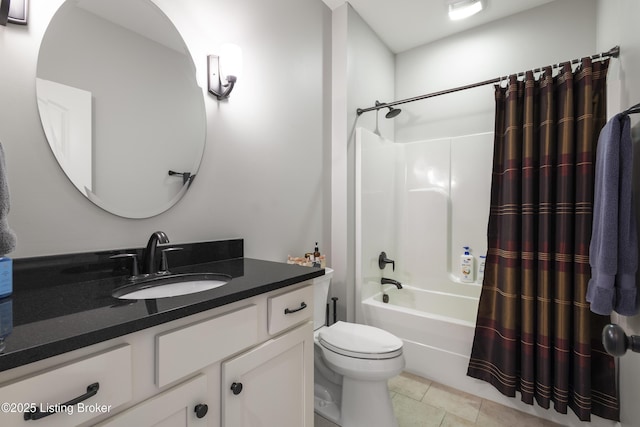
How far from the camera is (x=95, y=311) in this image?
2.26ft

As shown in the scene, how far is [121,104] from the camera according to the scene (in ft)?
3.74

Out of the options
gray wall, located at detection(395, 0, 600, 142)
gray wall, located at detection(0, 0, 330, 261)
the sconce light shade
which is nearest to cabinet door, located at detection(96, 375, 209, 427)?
gray wall, located at detection(0, 0, 330, 261)

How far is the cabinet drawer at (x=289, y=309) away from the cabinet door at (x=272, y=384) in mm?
38

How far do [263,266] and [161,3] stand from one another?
1198 mm

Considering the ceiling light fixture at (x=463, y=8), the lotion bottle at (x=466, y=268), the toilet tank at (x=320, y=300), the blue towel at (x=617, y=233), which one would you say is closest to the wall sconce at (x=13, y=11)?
the toilet tank at (x=320, y=300)

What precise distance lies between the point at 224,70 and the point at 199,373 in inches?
50.5

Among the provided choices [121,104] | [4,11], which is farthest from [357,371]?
[4,11]

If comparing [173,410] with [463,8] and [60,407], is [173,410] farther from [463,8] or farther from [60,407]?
[463,8]

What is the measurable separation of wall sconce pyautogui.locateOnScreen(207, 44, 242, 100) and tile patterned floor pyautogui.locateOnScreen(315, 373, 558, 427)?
1.84 metres

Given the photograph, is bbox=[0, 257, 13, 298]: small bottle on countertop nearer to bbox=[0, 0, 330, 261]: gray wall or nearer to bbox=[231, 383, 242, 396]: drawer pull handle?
bbox=[0, 0, 330, 261]: gray wall

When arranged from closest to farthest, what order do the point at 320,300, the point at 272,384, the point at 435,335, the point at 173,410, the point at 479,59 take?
1. the point at 173,410
2. the point at 272,384
3. the point at 320,300
4. the point at 435,335
5. the point at 479,59

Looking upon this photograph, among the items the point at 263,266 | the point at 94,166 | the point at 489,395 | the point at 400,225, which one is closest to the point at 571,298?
the point at 489,395

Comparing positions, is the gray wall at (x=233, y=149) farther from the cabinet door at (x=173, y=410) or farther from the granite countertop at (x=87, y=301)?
the cabinet door at (x=173, y=410)

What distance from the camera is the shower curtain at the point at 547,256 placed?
155 cm
